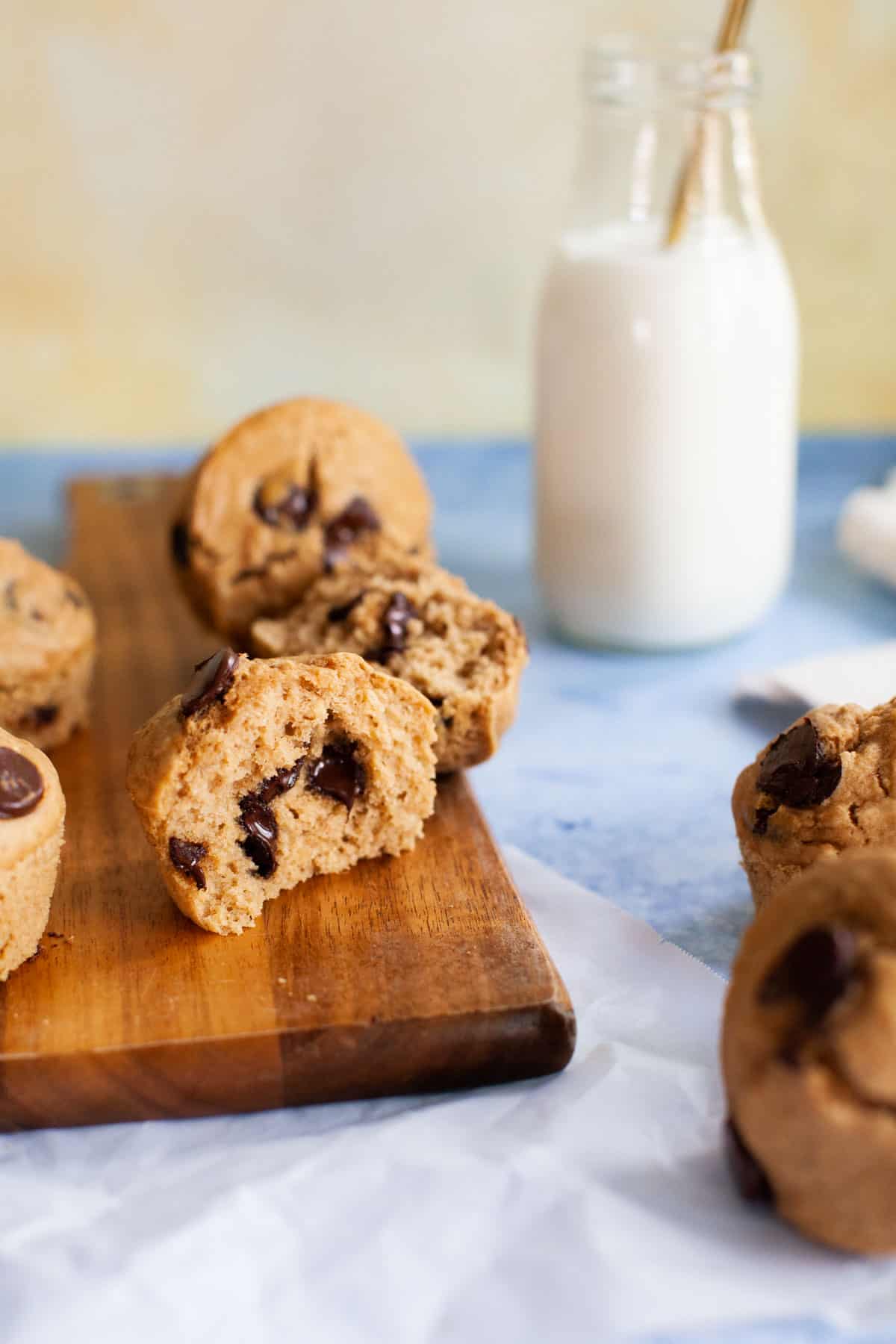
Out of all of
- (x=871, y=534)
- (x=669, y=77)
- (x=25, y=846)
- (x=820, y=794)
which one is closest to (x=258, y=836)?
(x=25, y=846)

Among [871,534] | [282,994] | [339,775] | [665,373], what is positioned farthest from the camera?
[871,534]

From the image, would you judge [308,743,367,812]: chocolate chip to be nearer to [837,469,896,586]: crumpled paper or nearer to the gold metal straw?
the gold metal straw

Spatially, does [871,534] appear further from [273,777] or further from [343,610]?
[273,777]

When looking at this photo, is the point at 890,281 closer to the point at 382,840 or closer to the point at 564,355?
the point at 564,355

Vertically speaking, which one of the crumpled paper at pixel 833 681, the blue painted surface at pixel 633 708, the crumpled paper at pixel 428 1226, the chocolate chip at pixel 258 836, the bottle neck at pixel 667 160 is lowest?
the blue painted surface at pixel 633 708

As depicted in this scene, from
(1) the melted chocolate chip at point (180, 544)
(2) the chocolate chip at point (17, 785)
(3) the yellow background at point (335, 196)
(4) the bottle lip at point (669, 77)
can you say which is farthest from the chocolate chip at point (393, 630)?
(3) the yellow background at point (335, 196)

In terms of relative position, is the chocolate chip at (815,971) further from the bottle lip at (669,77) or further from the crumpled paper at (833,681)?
the bottle lip at (669,77)
